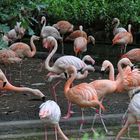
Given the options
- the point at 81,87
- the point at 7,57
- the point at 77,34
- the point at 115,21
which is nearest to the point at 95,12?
the point at 115,21

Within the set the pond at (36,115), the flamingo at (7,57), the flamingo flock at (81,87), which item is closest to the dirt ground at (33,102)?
the pond at (36,115)

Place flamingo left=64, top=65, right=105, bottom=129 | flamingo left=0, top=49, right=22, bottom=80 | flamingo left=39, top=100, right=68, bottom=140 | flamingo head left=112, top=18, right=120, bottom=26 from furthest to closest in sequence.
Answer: flamingo head left=112, top=18, right=120, bottom=26, flamingo left=0, top=49, right=22, bottom=80, flamingo left=64, top=65, right=105, bottom=129, flamingo left=39, top=100, right=68, bottom=140

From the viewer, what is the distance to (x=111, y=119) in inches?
307

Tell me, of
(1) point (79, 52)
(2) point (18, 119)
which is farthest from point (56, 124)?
(1) point (79, 52)

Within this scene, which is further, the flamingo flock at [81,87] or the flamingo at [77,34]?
the flamingo at [77,34]

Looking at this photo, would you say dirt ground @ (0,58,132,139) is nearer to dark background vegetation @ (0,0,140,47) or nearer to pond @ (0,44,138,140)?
pond @ (0,44,138,140)

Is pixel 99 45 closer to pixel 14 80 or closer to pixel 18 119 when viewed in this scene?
pixel 14 80

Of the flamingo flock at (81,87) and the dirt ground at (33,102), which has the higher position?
the flamingo flock at (81,87)

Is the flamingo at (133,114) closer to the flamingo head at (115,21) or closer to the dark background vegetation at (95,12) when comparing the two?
the dark background vegetation at (95,12)

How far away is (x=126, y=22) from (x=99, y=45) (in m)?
1.09

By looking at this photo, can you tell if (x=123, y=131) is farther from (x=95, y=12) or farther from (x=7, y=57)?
(x=95, y=12)

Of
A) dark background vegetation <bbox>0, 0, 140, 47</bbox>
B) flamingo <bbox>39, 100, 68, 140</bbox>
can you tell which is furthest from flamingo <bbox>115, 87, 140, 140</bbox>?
dark background vegetation <bbox>0, 0, 140, 47</bbox>

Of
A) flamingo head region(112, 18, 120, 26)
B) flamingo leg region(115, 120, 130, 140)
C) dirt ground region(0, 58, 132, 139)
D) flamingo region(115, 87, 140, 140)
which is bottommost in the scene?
dirt ground region(0, 58, 132, 139)

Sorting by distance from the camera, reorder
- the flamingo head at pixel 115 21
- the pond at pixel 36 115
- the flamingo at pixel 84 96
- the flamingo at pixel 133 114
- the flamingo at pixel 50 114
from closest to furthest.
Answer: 1. the flamingo at pixel 50 114
2. the flamingo at pixel 133 114
3. the flamingo at pixel 84 96
4. the pond at pixel 36 115
5. the flamingo head at pixel 115 21
